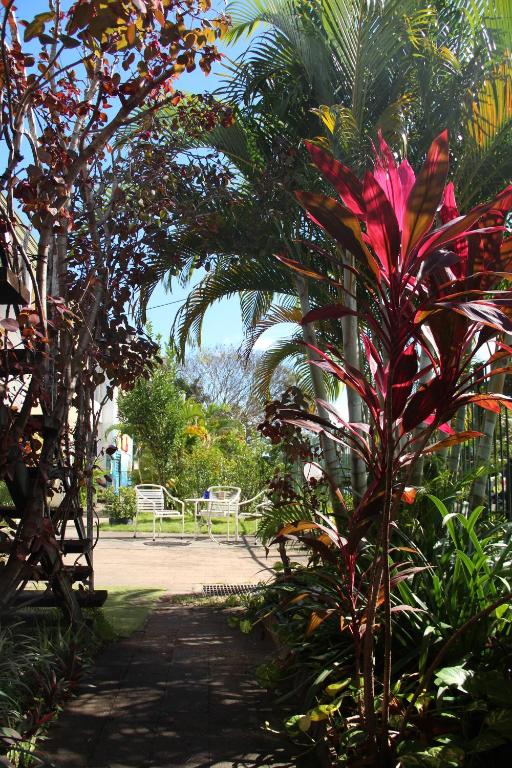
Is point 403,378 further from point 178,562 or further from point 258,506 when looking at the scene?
point 178,562

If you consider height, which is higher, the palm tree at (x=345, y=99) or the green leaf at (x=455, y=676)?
the palm tree at (x=345, y=99)

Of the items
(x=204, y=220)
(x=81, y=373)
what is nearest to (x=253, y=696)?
(x=81, y=373)

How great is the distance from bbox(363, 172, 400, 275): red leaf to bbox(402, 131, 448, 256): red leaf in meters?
0.05

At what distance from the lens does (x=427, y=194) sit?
2150 millimetres

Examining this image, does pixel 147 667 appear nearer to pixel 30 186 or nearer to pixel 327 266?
pixel 30 186

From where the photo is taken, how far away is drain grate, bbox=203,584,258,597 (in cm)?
711

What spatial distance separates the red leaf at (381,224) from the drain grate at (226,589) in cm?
525

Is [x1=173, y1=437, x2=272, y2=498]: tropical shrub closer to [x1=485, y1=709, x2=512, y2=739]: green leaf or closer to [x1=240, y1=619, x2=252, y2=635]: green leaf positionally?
[x1=240, y1=619, x2=252, y2=635]: green leaf

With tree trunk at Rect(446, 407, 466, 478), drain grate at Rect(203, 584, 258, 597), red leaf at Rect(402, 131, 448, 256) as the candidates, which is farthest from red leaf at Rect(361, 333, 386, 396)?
drain grate at Rect(203, 584, 258, 597)

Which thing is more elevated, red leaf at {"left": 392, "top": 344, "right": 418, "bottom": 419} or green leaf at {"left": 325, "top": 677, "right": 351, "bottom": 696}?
red leaf at {"left": 392, "top": 344, "right": 418, "bottom": 419}

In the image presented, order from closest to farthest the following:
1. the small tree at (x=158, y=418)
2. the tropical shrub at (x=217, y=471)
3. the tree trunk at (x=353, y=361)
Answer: the tree trunk at (x=353, y=361) < the tropical shrub at (x=217, y=471) < the small tree at (x=158, y=418)

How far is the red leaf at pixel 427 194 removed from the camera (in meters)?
2.15

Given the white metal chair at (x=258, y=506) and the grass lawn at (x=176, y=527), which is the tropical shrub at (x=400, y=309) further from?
the grass lawn at (x=176, y=527)

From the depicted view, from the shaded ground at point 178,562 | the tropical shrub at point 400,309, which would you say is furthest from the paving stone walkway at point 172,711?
the shaded ground at point 178,562
